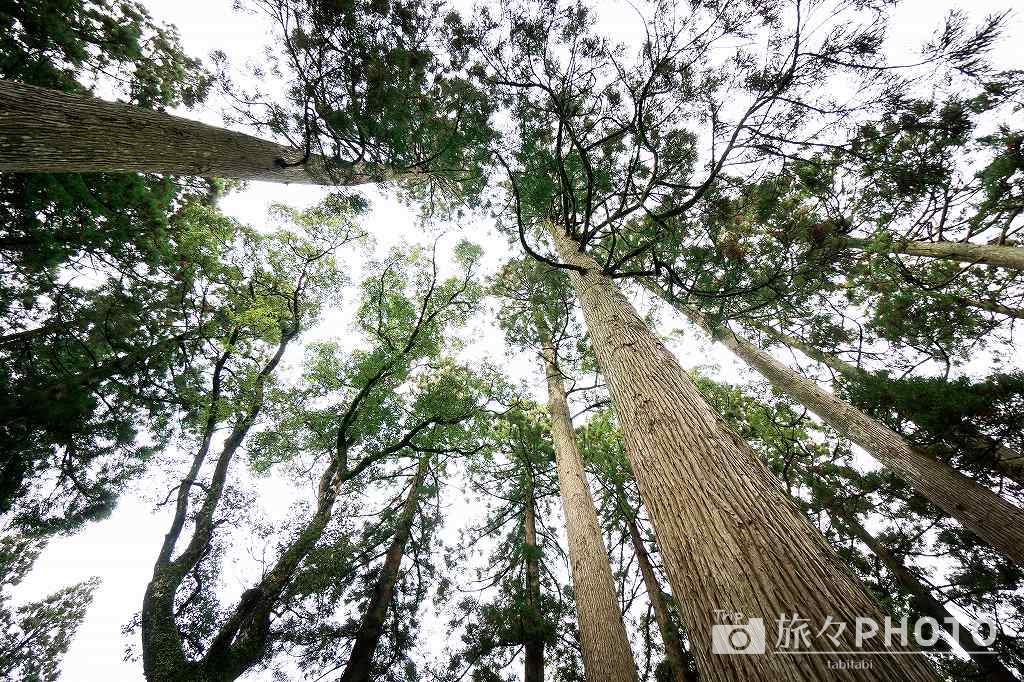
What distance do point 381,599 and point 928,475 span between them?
871 centimetres

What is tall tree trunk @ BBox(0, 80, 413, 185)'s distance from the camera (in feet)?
7.69

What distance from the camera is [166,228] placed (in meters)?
5.33

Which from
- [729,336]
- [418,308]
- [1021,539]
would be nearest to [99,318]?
[418,308]

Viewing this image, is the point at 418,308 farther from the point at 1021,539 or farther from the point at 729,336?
the point at 1021,539

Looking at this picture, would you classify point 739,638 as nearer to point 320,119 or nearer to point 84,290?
point 320,119

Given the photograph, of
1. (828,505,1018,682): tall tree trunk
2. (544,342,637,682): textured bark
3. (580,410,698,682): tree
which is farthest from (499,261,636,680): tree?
(828,505,1018,682): tall tree trunk

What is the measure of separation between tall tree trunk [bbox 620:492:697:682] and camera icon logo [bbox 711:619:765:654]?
5.99 meters

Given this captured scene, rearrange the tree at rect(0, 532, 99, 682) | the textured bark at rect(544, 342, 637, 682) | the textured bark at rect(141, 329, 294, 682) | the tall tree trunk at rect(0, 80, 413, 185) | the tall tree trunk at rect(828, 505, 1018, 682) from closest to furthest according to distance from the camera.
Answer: the tall tree trunk at rect(0, 80, 413, 185) < the textured bark at rect(544, 342, 637, 682) < the textured bark at rect(141, 329, 294, 682) < the tall tree trunk at rect(828, 505, 1018, 682) < the tree at rect(0, 532, 99, 682)

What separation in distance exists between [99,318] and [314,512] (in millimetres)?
4313

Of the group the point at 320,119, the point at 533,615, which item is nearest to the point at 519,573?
the point at 533,615

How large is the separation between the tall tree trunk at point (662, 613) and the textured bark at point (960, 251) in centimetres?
591

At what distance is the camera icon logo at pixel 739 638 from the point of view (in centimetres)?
124

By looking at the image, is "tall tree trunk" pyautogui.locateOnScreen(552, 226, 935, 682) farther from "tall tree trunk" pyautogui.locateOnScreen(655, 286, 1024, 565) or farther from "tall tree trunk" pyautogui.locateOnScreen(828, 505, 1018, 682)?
"tall tree trunk" pyautogui.locateOnScreen(828, 505, 1018, 682)

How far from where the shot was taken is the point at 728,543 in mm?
1498
